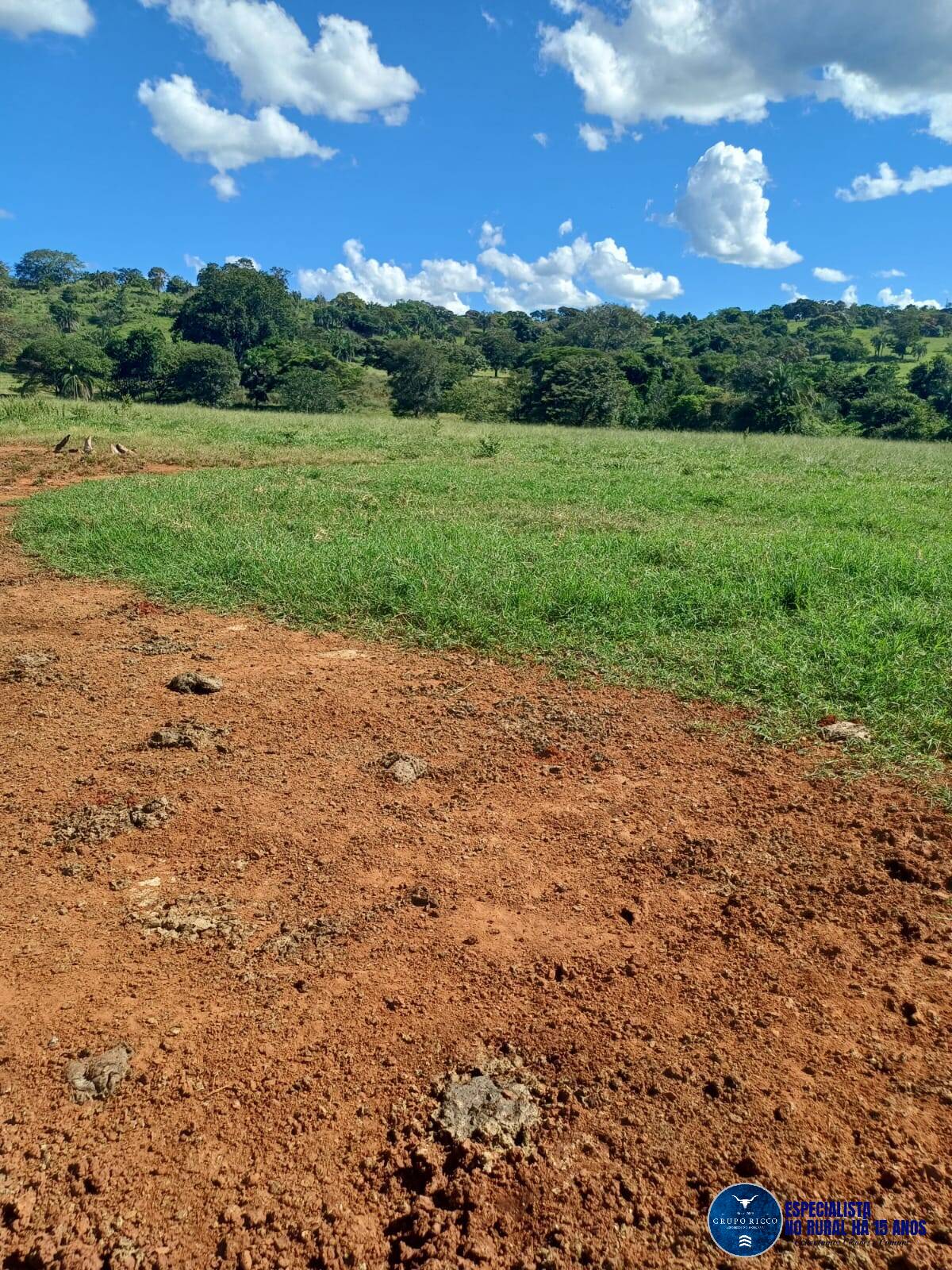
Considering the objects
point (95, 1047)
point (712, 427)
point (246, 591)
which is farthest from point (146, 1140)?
point (712, 427)

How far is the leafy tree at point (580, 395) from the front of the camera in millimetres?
40562

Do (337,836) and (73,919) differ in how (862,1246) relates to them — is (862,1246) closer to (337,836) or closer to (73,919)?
(337,836)

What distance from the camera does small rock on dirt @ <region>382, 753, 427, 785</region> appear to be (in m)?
3.12

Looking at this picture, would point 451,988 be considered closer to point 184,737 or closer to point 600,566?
point 184,737

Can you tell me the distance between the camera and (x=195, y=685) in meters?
3.93

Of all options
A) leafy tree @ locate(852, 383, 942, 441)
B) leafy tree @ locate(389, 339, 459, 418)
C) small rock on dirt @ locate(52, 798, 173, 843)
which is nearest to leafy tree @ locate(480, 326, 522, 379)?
leafy tree @ locate(389, 339, 459, 418)

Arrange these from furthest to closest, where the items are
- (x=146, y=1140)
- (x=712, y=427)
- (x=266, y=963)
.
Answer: (x=712, y=427) → (x=266, y=963) → (x=146, y=1140)

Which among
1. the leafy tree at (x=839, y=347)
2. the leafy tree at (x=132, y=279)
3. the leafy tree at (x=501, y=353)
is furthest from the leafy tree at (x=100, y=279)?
the leafy tree at (x=839, y=347)

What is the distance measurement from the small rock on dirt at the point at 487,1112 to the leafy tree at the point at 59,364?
40611mm

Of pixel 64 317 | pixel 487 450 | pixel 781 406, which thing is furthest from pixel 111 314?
pixel 487 450

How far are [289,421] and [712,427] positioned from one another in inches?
980

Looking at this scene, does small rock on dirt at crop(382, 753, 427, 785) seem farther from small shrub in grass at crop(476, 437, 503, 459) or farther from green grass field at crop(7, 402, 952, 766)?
small shrub in grass at crop(476, 437, 503, 459)

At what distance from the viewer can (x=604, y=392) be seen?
40688 millimetres

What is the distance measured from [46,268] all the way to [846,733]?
10937 centimetres
